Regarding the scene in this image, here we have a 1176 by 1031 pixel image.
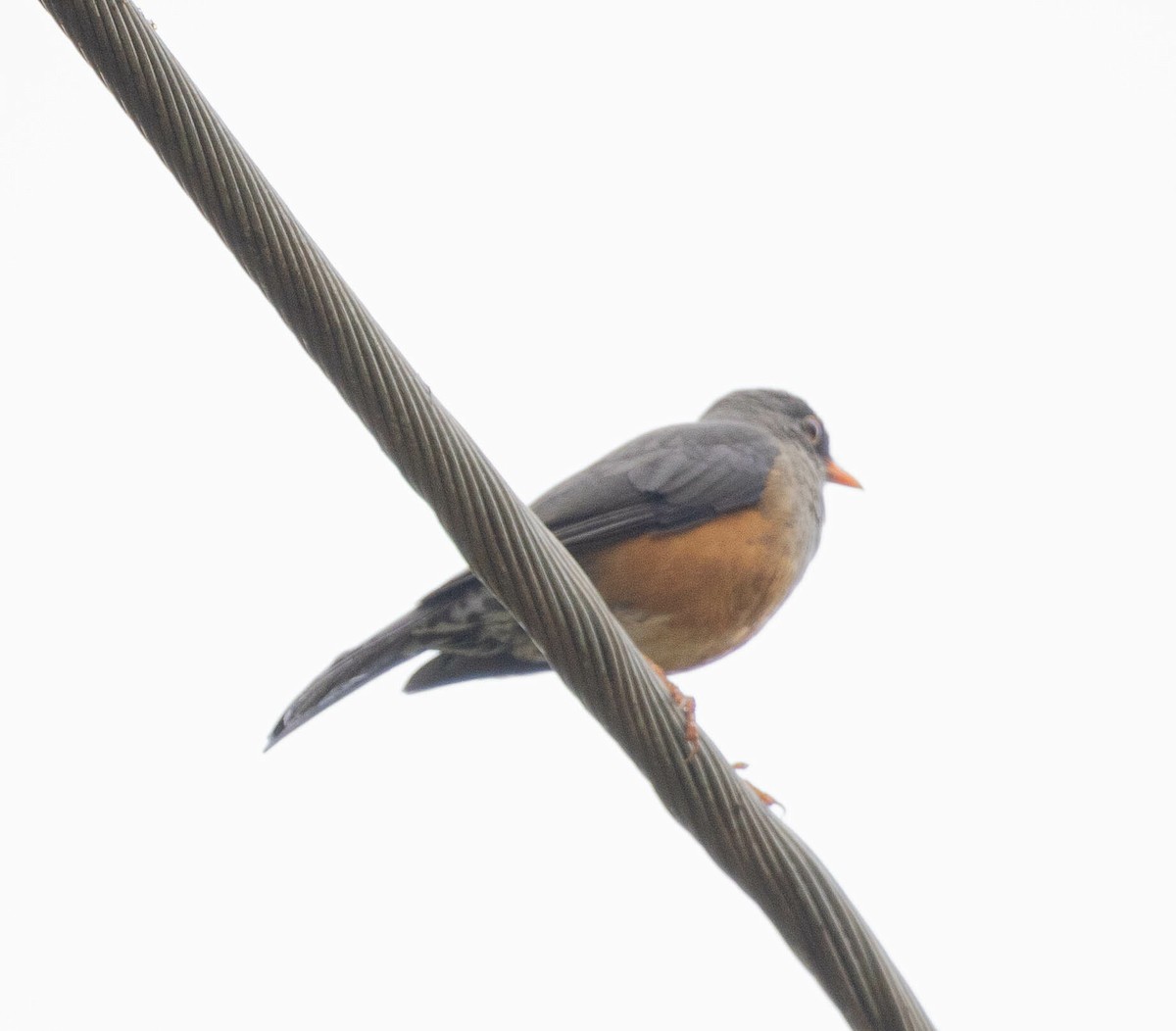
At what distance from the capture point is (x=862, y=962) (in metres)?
2.66

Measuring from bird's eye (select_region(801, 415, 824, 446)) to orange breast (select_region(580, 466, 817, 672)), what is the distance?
164cm

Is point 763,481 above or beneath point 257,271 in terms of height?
above

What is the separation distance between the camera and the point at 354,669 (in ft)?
15.1

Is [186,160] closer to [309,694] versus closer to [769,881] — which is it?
[769,881]

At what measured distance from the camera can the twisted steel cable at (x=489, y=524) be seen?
2518mm

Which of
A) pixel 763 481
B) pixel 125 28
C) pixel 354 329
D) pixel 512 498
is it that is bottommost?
pixel 512 498

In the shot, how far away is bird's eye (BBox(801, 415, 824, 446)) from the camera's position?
7070mm

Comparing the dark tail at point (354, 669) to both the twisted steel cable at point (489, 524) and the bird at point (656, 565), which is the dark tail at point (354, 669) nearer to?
the bird at point (656, 565)

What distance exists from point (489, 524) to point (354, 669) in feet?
6.75

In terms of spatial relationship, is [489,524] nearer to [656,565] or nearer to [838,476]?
[656,565]

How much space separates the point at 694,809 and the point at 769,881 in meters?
0.20

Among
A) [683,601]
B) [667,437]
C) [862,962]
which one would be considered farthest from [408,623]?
[862,962]

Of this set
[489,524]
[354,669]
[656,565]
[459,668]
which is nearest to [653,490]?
[656,565]

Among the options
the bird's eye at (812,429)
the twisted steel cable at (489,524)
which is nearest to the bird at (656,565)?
the bird's eye at (812,429)
